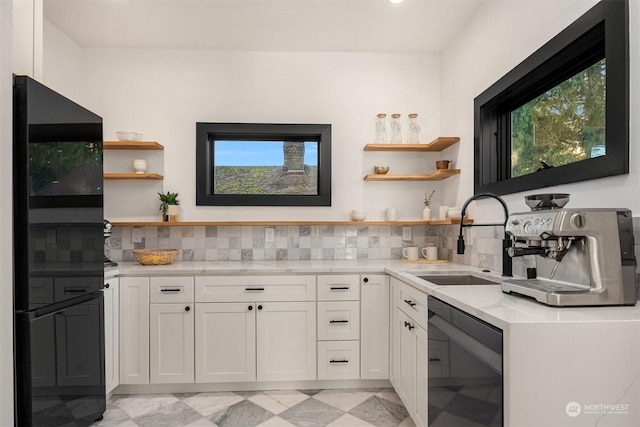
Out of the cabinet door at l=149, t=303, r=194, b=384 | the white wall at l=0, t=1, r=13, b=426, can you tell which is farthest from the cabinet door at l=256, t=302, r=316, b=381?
the white wall at l=0, t=1, r=13, b=426

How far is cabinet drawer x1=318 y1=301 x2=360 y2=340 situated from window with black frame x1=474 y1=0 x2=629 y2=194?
1.23 meters

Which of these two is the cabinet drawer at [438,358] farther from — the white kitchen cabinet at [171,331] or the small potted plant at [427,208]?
the white kitchen cabinet at [171,331]

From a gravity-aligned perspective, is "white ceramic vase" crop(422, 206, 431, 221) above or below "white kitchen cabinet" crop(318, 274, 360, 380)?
above

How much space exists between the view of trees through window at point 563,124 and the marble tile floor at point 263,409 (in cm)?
173

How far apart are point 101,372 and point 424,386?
1.83 meters

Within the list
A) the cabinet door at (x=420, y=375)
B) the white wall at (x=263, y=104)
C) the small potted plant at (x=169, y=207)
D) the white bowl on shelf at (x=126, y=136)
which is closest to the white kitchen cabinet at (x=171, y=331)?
the small potted plant at (x=169, y=207)

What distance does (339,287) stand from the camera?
2.71 m

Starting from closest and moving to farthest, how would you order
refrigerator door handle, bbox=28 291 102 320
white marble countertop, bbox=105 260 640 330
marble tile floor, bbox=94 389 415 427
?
white marble countertop, bbox=105 260 640 330, refrigerator door handle, bbox=28 291 102 320, marble tile floor, bbox=94 389 415 427

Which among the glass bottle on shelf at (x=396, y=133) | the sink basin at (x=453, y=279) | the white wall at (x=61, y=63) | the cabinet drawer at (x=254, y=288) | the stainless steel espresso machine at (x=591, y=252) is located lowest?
the cabinet drawer at (x=254, y=288)

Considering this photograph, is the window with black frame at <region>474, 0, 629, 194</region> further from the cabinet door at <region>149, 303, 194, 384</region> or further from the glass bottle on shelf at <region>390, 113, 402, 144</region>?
the cabinet door at <region>149, 303, 194, 384</region>

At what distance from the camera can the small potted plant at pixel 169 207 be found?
10.2 feet

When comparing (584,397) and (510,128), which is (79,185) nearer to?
(584,397)

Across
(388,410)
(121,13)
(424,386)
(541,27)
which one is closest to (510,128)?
(541,27)

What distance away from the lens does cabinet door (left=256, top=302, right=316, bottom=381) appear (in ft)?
8.76
